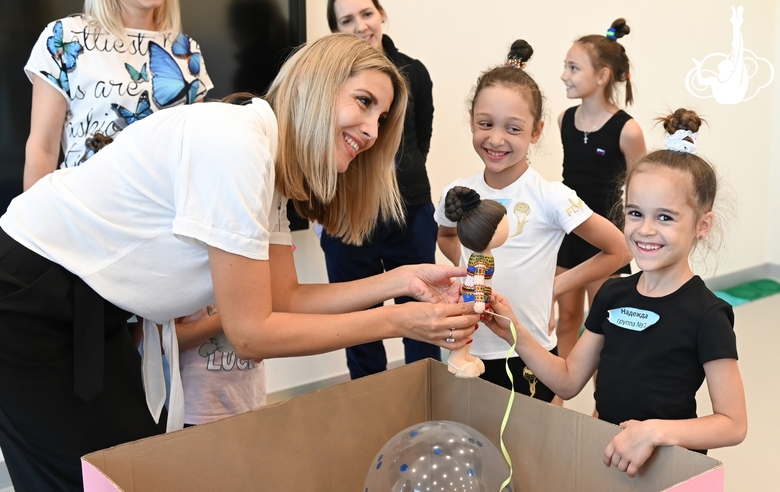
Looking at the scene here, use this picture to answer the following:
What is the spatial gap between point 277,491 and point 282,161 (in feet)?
1.81

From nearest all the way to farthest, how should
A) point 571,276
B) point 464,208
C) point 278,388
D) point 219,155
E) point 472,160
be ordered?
point 219,155, point 464,208, point 571,276, point 278,388, point 472,160

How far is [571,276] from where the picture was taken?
1.79 m

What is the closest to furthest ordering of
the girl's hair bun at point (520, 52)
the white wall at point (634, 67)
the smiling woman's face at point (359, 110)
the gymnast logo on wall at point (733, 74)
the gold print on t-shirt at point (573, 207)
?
the smiling woman's face at point (359, 110) < the gold print on t-shirt at point (573, 207) < the girl's hair bun at point (520, 52) < the white wall at point (634, 67) < the gymnast logo on wall at point (733, 74)

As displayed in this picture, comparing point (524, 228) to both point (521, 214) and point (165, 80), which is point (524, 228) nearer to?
point (521, 214)

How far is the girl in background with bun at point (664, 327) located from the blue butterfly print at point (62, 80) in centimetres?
120

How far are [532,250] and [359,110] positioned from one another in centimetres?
61

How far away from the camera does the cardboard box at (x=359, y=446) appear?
979mm

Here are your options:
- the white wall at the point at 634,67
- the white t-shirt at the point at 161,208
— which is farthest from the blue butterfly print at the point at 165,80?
the white wall at the point at 634,67

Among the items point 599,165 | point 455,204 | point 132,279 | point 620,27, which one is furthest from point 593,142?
point 132,279

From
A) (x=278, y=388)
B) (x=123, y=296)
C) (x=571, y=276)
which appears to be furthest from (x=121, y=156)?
(x=278, y=388)

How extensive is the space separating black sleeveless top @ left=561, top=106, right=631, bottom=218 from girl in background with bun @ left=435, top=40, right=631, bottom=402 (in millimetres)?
867

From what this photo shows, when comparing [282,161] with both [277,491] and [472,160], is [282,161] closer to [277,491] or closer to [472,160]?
[277,491]

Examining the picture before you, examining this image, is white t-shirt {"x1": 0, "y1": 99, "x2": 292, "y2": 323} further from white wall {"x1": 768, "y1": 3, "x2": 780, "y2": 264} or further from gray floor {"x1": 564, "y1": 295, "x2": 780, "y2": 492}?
white wall {"x1": 768, "y1": 3, "x2": 780, "y2": 264}

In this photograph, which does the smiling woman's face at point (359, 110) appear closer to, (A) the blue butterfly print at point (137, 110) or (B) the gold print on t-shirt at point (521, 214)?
(B) the gold print on t-shirt at point (521, 214)
